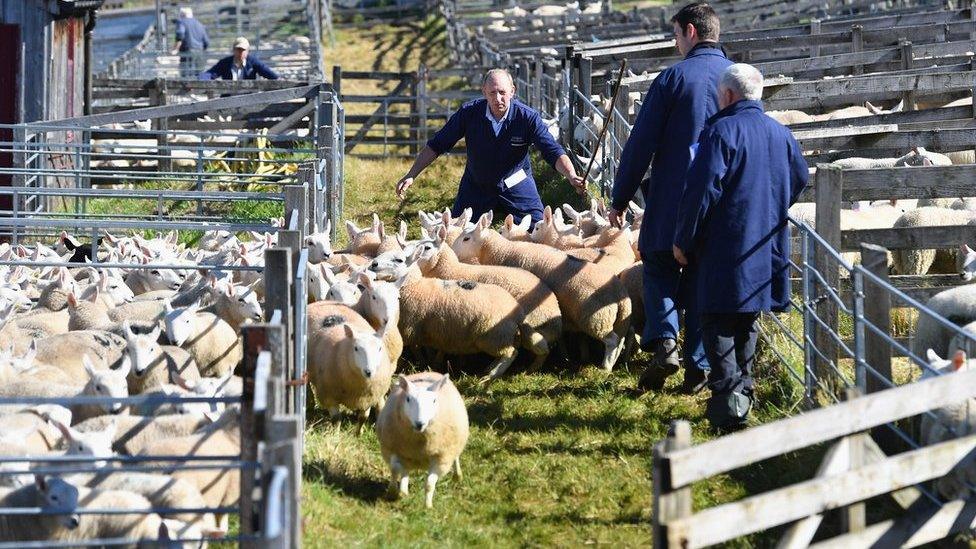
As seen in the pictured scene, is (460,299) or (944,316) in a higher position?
(944,316)

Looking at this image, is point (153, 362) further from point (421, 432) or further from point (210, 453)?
point (421, 432)

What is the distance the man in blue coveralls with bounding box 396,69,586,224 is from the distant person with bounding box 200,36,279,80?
472 inches

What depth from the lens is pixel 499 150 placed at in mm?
10406

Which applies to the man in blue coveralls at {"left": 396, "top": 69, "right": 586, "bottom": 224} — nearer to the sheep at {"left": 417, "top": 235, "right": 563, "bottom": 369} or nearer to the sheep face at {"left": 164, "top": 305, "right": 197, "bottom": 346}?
the sheep at {"left": 417, "top": 235, "right": 563, "bottom": 369}

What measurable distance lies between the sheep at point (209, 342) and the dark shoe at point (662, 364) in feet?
7.93

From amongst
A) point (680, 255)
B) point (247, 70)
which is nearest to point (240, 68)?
point (247, 70)

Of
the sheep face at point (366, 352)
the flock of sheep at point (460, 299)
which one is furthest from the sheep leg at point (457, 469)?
the sheep face at point (366, 352)

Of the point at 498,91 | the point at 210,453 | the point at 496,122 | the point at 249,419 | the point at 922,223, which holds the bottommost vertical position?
the point at 210,453

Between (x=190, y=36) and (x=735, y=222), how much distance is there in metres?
25.0

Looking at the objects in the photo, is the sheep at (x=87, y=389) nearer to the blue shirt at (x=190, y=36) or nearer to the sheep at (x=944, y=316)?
the sheep at (x=944, y=316)

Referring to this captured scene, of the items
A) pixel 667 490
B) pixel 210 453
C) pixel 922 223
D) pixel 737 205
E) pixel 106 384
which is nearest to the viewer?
pixel 667 490

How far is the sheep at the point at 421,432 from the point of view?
20.5 ft

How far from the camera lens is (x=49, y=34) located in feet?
53.0

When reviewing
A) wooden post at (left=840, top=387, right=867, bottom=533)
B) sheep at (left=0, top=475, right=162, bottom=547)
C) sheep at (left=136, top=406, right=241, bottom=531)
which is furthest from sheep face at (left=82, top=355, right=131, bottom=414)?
wooden post at (left=840, top=387, right=867, bottom=533)
